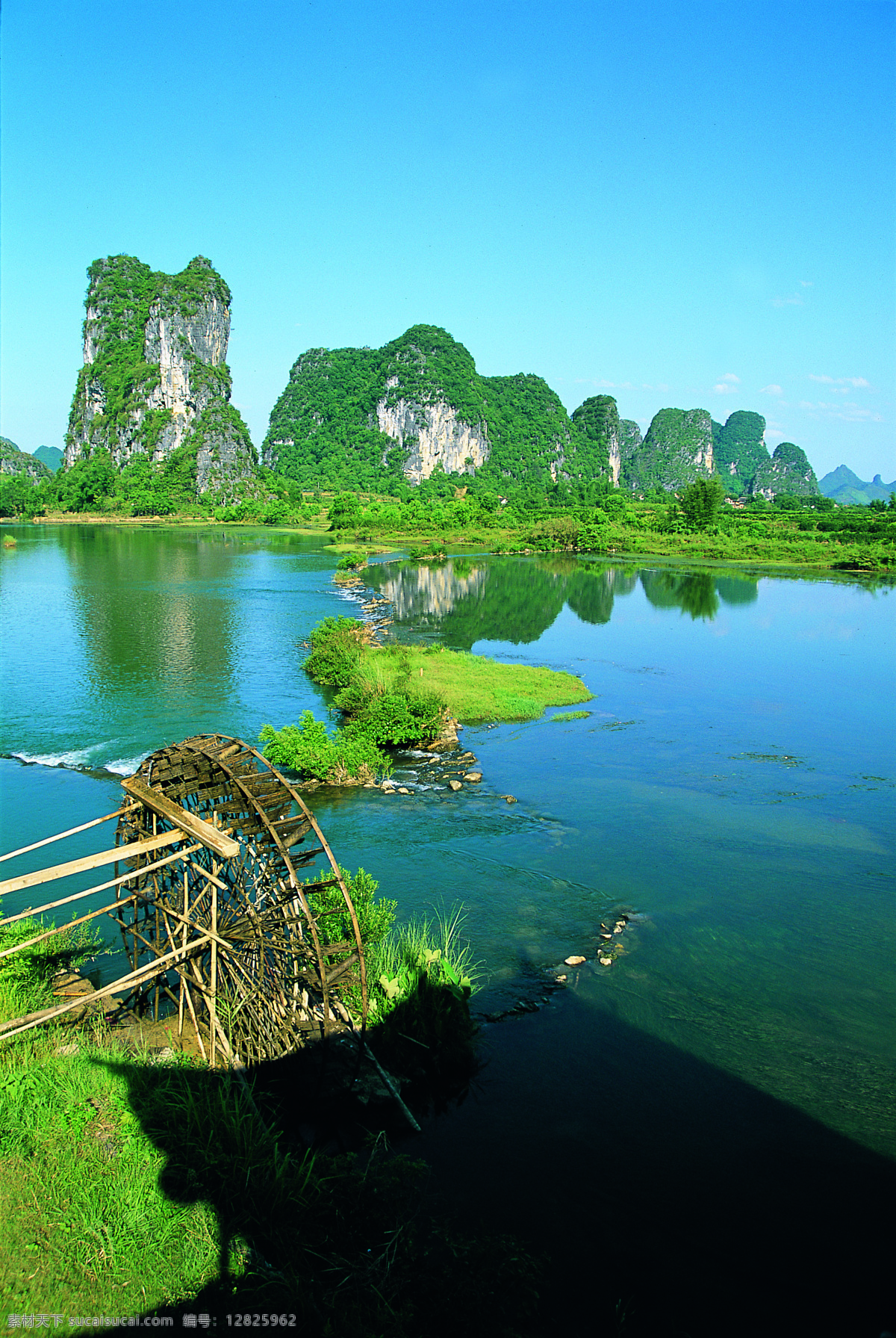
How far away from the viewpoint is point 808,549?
69.3m

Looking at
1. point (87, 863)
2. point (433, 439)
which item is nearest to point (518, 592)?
point (87, 863)

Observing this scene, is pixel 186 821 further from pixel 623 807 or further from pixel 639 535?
pixel 639 535

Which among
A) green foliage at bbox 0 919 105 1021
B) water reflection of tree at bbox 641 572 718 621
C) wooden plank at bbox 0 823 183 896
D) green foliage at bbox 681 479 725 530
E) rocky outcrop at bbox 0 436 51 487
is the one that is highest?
rocky outcrop at bbox 0 436 51 487

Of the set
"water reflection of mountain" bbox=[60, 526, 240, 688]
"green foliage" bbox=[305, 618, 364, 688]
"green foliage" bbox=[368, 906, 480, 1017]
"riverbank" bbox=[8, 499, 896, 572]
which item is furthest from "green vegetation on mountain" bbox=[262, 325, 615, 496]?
"green foliage" bbox=[368, 906, 480, 1017]

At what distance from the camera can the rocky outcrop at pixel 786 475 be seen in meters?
163

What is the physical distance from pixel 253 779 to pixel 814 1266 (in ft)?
20.4

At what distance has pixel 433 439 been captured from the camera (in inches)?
5871

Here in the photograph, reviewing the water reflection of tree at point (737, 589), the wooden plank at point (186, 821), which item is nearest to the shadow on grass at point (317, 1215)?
the wooden plank at point (186, 821)

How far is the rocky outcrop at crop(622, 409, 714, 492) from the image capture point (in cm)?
16712

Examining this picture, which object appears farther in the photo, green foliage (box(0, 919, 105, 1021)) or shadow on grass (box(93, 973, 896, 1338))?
green foliage (box(0, 919, 105, 1021))

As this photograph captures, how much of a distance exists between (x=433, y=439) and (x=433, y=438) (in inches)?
5.5

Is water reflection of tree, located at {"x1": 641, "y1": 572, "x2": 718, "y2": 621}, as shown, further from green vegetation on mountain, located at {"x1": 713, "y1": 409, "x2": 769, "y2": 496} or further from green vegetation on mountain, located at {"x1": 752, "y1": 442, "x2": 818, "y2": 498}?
green vegetation on mountain, located at {"x1": 713, "y1": 409, "x2": 769, "y2": 496}

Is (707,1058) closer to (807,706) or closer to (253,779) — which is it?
(253,779)

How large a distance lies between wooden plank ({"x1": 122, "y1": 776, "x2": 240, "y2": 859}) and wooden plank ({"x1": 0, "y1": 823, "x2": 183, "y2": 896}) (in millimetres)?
81
